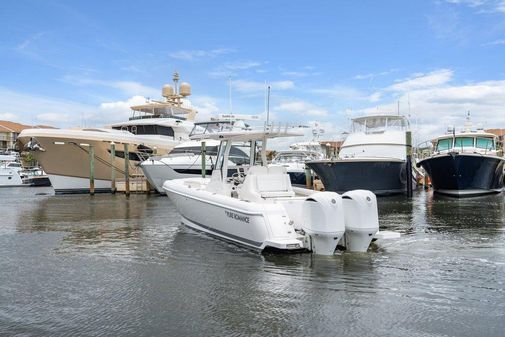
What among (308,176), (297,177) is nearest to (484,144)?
(308,176)

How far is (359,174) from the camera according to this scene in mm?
21547

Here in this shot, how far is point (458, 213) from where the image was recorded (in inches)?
603

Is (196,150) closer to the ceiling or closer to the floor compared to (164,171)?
closer to the ceiling

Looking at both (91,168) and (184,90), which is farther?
(184,90)

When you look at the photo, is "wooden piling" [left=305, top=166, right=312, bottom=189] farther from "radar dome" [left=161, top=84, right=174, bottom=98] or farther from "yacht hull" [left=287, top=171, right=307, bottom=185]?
"radar dome" [left=161, top=84, right=174, bottom=98]

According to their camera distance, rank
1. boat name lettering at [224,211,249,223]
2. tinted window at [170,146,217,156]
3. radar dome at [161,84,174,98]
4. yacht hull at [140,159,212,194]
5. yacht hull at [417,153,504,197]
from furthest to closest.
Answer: radar dome at [161,84,174,98], tinted window at [170,146,217,156], yacht hull at [140,159,212,194], yacht hull at [417,153,504,197], boat name lettering at [224,211,249,223]

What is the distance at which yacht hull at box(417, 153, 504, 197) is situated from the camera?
2159 cm

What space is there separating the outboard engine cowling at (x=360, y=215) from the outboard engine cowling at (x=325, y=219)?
24 centimetres

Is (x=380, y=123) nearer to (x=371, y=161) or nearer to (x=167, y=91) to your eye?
(x=371, y=161)

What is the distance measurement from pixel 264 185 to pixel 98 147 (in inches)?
819

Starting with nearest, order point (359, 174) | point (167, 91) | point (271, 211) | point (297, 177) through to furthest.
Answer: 1. point (271, 211)
2. point (359, 174)
3. point (297, 177)
4. point (167, 91)

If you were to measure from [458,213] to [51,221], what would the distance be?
12.8m

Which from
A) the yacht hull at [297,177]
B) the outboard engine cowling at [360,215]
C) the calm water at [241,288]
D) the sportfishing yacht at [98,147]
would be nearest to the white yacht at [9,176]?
the sportfishing yacht at [98,147]

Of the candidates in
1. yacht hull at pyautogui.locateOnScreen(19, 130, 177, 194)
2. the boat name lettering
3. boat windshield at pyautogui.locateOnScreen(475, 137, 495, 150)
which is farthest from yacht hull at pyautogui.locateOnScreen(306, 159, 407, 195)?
the boat name lettering
